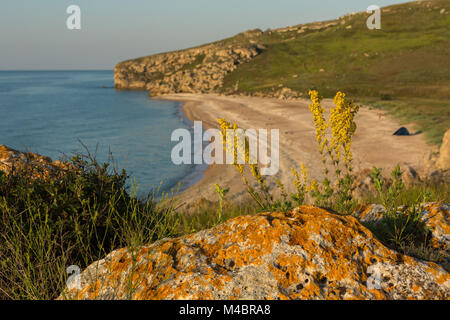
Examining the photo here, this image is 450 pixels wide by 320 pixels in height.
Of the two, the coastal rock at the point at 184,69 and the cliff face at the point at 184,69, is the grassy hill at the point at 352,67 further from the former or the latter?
the coastal rock at the point at 184,69

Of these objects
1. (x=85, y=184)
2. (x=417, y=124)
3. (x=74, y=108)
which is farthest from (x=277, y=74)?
(x=85, y=184)

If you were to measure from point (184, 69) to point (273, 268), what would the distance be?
112874mm

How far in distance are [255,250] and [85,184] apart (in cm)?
220

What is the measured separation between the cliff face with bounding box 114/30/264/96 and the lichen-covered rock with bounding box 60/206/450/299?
8389 centimetres

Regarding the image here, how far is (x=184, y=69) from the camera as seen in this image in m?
110

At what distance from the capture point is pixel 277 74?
8500 centimetres

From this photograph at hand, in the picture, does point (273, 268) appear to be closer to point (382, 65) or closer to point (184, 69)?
point (382, 65)

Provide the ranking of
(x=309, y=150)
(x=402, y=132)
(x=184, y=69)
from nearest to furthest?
(x=309, y=150) → (x=402, y=132) → (x=184, y=69)

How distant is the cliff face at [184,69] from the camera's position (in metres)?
91.6

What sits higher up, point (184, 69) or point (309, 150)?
point (184, 69)

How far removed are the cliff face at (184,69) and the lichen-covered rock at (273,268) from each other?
83895mm
